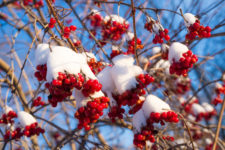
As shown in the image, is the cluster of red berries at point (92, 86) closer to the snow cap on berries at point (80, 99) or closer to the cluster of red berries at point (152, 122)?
the snow cap on berries at point (80, 99)

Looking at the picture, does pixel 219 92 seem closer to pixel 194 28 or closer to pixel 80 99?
pixel 194 28

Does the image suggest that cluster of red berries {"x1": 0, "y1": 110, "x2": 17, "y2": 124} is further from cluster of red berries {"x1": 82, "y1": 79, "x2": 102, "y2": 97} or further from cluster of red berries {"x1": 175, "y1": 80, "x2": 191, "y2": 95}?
cluster of red berries {"x1": 175, "y1": 80, "x2": 191, "y2": 95}

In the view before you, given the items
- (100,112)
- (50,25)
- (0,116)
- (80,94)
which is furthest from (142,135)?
(0,116)

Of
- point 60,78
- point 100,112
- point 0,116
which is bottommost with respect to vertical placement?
point 100,112

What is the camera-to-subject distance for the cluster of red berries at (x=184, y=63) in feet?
5.47

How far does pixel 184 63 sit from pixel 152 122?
0.55m

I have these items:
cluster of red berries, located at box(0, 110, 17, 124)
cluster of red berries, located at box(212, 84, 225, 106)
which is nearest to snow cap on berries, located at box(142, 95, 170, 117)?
A: cluster of red berries, located at box(0, 110, 17, 124)

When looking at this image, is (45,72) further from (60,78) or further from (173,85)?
(173,85)

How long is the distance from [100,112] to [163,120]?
0.56 metres

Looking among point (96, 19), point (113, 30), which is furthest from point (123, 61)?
point (96, 19)

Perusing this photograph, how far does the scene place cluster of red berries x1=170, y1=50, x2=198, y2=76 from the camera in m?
1.67

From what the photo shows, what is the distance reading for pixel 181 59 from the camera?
1.67m

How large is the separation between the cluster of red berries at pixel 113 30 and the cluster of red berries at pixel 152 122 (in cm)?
143

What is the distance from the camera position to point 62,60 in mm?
1439
